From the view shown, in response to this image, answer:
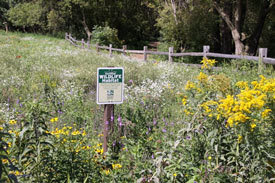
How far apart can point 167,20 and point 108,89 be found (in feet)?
54.3

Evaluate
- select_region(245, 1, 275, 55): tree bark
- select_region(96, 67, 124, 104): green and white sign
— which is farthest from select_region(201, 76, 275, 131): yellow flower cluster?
select_region(245, 1, 275, 55): tree bark

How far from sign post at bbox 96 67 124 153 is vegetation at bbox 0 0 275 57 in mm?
11274

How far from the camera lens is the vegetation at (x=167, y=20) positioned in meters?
15.4

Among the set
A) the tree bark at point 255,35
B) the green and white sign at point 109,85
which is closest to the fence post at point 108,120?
the green and white sign at point 109,85

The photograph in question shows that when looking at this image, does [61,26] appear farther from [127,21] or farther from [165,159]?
[165,159]

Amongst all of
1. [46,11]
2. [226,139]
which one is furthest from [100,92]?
[46,11]

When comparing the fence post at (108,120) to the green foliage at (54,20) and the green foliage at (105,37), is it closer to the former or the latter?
the green foliage at (105,37)

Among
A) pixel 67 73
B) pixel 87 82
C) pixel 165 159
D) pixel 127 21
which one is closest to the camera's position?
pixel 165 159

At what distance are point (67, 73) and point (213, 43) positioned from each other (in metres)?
12.7

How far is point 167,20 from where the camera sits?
19.4 metres

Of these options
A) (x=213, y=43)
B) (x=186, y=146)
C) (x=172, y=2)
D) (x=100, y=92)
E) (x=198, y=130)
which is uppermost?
(x=172, y=2)

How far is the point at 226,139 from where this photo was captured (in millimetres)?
3037

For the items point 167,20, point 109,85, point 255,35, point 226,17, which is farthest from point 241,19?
point 109,85

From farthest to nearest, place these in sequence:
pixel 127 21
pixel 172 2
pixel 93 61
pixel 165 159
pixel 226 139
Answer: pixel 127 21, pixel 172 2, pixel 93 61, pixel 226 139, pixel 165 159
